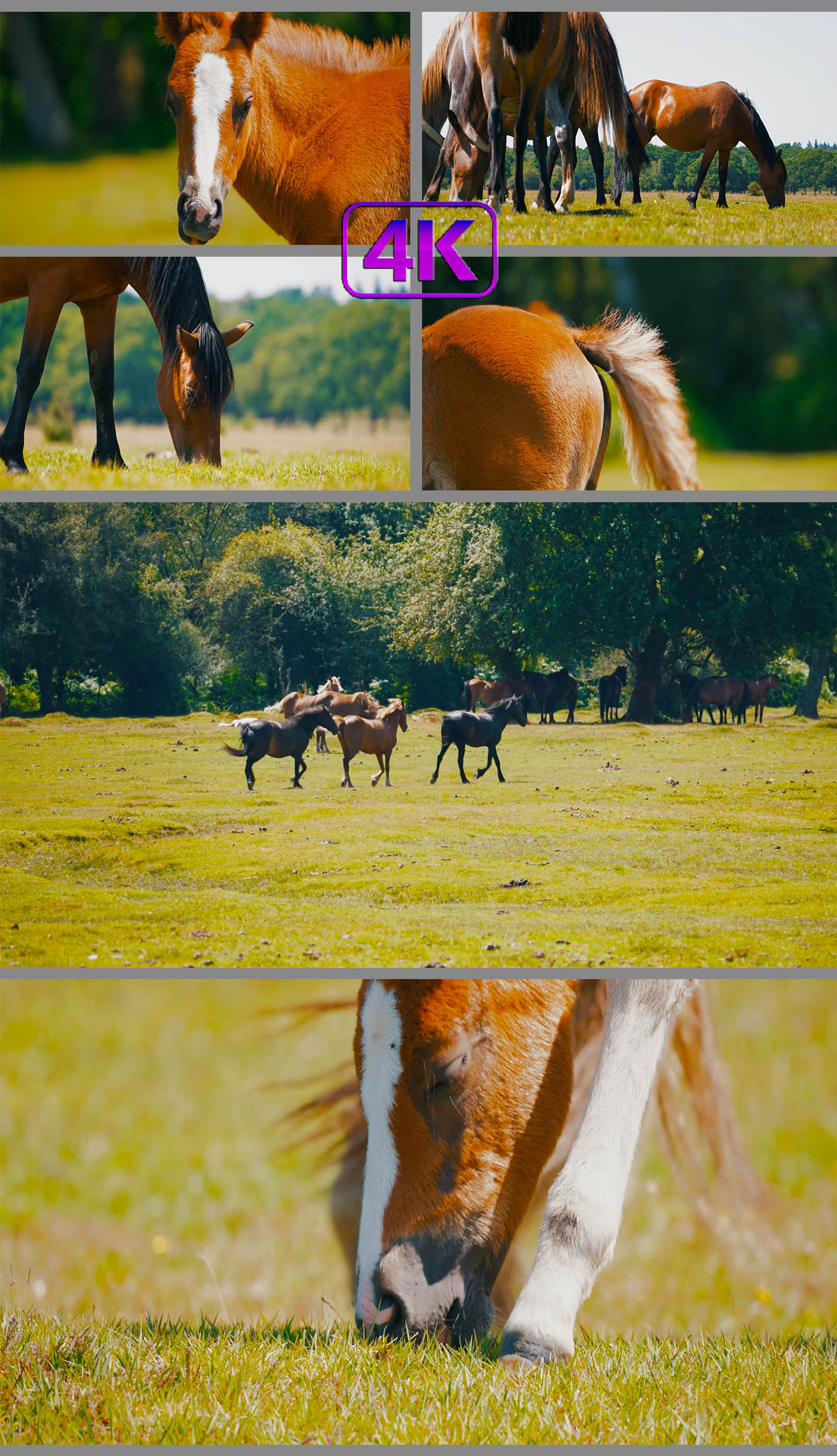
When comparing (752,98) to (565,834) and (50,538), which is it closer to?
(565,834)

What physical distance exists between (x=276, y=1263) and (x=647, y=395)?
3.47 metres

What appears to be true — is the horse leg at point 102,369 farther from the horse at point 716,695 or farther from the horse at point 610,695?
the horse at point 716,695

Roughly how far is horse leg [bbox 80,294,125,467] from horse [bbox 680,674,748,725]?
1975 mm

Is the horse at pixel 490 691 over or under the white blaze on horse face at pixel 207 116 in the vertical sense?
under

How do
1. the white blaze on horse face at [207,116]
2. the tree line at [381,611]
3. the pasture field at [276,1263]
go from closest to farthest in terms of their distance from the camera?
the pasture field at [276,1263] → the white blaze on horse face at [207,116] → the tree line at [381,611]

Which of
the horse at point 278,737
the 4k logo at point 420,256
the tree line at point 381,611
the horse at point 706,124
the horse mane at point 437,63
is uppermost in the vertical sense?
the horse mane at point 437,63

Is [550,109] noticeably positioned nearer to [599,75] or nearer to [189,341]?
[599,75]

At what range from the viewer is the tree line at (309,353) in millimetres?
3230

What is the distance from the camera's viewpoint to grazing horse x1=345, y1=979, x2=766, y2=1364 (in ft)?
9.49

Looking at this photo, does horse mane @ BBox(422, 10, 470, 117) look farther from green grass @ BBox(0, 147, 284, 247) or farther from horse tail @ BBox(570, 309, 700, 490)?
horse tail @ BBox(570, 309, 700, 490)

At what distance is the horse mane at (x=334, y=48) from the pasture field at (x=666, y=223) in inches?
17.3

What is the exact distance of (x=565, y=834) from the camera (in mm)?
3404

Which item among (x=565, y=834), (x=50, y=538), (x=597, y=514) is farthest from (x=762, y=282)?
(x=50, y=538)

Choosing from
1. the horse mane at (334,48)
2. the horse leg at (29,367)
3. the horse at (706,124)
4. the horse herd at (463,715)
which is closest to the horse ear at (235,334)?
the horse leg at (29,367)
